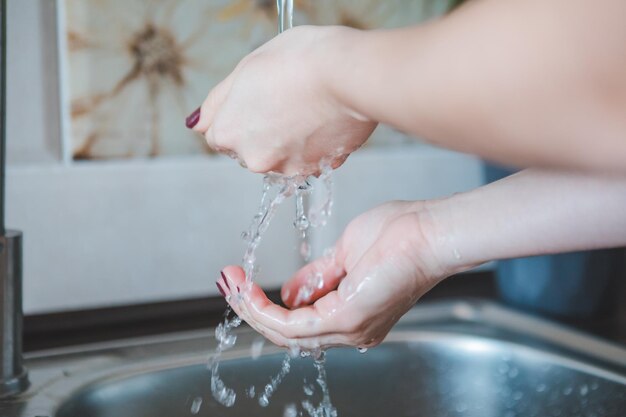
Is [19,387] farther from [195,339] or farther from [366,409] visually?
[366,409]

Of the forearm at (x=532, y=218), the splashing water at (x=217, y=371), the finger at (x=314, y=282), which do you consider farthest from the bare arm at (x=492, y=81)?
the splashing water at (x=217, y=371)

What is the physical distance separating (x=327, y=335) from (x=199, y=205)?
38cm

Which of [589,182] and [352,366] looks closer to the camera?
[589,182]

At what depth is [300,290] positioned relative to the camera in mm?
704

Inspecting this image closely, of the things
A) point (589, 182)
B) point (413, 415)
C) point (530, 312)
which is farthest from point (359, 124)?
point (530, 312)

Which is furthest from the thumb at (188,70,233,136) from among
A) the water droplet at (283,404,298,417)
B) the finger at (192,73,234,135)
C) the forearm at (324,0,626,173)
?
the water droplet at (283,404,298,417)

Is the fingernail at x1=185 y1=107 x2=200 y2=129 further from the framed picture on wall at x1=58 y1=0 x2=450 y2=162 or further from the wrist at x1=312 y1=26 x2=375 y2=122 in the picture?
the framed picture on wall at x1=58 y1=0 x2=450 y2=162

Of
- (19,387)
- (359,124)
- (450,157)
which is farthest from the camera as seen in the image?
(450,157)

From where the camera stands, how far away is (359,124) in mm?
501

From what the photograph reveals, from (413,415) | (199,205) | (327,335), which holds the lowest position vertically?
(413,415)

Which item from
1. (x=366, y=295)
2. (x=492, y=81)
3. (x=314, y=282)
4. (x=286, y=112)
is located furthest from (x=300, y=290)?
(x=492, y=81)

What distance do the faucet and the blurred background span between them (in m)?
0.14

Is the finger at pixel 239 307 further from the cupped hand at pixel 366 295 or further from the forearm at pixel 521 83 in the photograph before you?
the forearm at pixel 521 83

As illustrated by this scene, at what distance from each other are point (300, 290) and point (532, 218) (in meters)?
0.22
